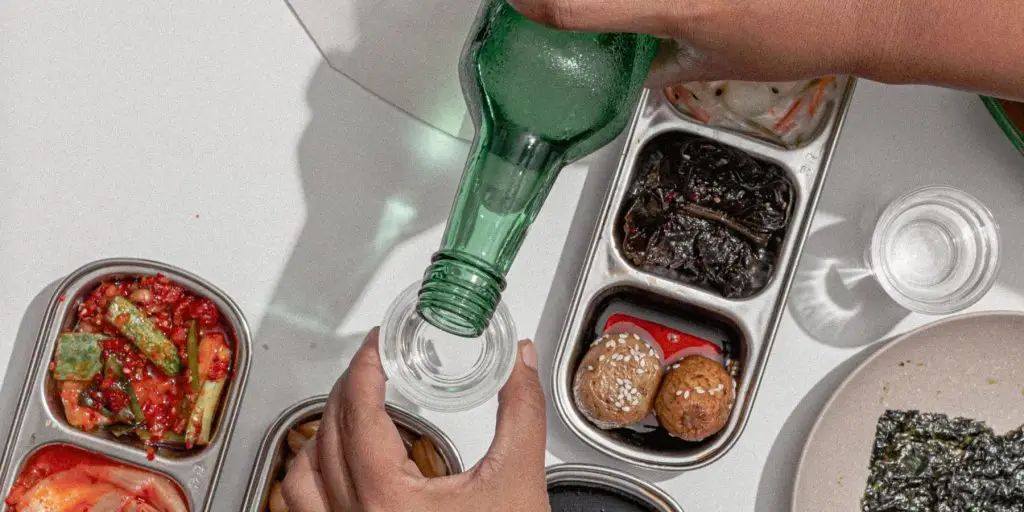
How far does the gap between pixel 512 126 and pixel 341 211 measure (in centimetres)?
67

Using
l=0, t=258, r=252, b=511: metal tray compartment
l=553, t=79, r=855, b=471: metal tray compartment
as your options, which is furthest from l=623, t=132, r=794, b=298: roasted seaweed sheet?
l=0, t=258, r=252, b=511: metal tray compartment

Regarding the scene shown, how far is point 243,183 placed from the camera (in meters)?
1.69

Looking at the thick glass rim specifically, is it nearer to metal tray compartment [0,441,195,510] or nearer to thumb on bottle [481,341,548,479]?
thumb on bottle [481,341,548,479]

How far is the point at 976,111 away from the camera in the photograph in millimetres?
1726

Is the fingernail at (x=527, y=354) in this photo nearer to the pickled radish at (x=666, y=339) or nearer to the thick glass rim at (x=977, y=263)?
the pickled radish at (x=666, y=339)

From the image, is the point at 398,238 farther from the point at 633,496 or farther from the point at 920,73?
the point at 920,73

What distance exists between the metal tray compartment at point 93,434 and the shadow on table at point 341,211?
14 centimetres

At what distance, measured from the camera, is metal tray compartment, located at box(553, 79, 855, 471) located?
159cm

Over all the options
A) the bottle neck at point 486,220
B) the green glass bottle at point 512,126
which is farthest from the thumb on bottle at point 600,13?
the bottle neck at point 486,220

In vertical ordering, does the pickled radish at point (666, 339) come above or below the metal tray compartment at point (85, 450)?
above

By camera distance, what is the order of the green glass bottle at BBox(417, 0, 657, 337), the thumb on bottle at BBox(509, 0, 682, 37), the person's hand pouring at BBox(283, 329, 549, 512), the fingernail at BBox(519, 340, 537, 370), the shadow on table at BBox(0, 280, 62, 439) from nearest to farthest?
the thumb on bottle at BBox(509, 0, 682, 37), the green glass bottle at BBox(417, 0, 657, 337), the person's hand pouring at BBox(283, 329, 549, 512), the fingernail at BBox(519, 340, 537, 370), the shadow on table at BBox(0, 280, 62, 439)

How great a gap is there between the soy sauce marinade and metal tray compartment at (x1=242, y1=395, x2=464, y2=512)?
4.4 inches

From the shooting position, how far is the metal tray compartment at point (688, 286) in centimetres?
159

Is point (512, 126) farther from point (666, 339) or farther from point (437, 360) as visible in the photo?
point (666, 339)
